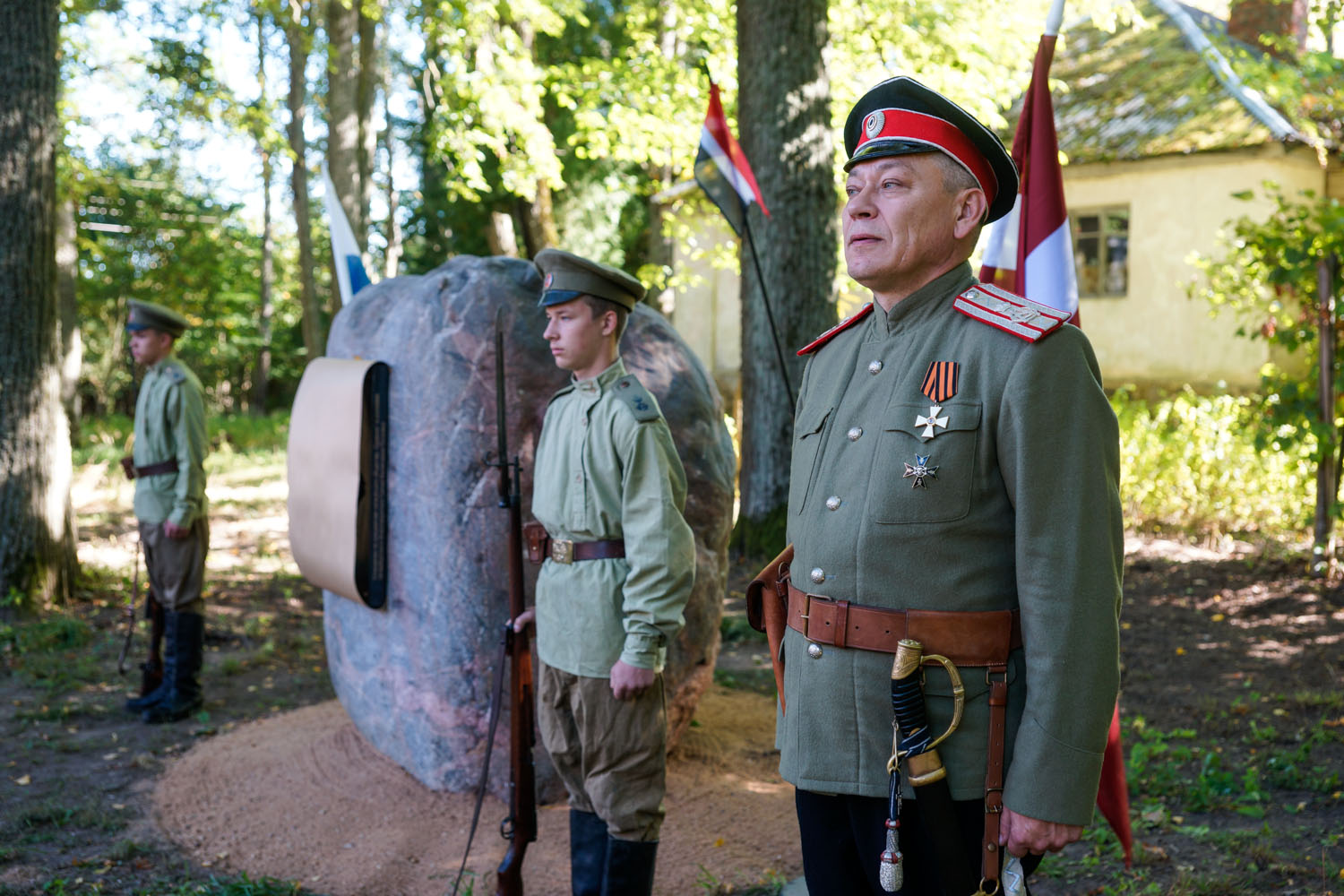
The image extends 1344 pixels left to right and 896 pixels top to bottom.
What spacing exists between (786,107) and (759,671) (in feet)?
12.1

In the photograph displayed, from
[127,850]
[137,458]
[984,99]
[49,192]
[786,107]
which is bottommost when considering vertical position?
[127,850]

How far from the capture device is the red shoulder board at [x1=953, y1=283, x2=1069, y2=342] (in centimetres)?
183

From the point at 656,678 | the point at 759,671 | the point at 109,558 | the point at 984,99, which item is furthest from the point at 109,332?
the point at 656,678

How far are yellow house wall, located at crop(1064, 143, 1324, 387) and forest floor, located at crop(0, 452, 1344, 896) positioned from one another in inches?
225

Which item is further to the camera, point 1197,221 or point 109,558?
point 1197,221

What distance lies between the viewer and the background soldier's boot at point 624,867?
311 cm

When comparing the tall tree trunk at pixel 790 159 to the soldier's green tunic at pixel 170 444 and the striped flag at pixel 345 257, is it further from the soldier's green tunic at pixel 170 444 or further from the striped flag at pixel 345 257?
the soldier's green tunic at pixel 170 444

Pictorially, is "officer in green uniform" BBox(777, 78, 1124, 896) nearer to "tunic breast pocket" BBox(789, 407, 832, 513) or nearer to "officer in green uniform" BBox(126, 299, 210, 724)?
"tunic breast pocket" BBox(789, 407, 832, 513)

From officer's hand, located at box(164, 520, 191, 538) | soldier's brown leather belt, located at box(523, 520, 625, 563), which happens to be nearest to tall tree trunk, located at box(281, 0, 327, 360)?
officer's hand, located at box(164, 520, 191, 538)

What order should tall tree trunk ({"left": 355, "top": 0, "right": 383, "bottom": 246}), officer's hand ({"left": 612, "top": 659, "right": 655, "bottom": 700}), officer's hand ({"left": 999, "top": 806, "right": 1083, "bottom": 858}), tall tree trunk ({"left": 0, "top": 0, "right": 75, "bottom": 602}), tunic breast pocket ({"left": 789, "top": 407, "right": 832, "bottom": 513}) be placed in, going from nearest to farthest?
officer's hand ({"left": 999, "top": 806, "right": 1083, "bottom": 858}) < tunic breast pocket ({"left": 789, "top": 407, "right": 832, "bottom": 513}) < officer's hand ({"left": 612, "top": 659, "right": 655, "bottom": 700}) < tall tree trunk ({"left": 0, "top": 0, "right": 75, "bottom": 602}) < tall tree trunk ({"left": 355, "top": 0, "right": 383, "bottom": 246})

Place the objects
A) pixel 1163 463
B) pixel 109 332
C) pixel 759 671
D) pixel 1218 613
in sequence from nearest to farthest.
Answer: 1. pixel 759 671
2. pixel 1218 613
3. pixel 1163 463
4. pixel 109 332

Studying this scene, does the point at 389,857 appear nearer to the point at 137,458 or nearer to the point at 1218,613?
the point at 137,458

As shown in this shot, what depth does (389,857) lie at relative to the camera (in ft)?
12.8

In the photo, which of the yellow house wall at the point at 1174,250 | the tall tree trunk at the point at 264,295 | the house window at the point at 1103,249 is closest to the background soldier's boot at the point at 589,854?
the yellow house wall at the point at 1174,250
